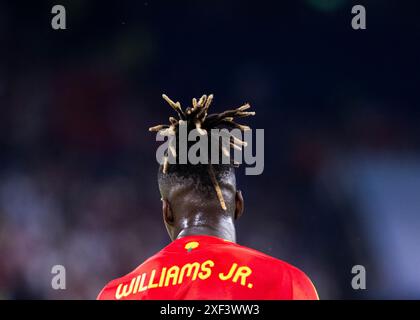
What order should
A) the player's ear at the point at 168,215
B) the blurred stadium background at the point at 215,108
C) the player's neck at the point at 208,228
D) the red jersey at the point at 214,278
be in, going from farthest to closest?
the blurred stadium background at the point at 215,108 → the player's ear at the point at 168,215 → the player's neck at the point at 208,228 → the red jersey at the point at 214,278

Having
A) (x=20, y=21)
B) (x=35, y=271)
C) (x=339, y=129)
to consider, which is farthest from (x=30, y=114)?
(x=339, y=129)

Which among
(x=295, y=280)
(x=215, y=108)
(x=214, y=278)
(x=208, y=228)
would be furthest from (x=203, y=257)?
(x=215, y=108)

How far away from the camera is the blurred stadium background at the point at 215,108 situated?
21.6ft

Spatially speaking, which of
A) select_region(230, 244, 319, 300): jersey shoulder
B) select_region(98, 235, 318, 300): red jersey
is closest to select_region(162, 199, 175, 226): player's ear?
select_region(98, 235, 318, 300): red jersey

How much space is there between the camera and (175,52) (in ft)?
24.7

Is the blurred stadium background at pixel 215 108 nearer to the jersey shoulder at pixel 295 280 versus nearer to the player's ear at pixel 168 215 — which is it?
→ the player's ear at pixel 168 215

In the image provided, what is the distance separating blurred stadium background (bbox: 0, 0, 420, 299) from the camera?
259 inches

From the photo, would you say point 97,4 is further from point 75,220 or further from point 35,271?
point 35,271

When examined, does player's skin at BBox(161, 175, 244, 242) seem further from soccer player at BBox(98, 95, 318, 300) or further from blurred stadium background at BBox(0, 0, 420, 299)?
blurred stadium background at BBox(0, 0, 420, 299)

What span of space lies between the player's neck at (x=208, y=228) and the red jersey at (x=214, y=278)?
0.12 meters

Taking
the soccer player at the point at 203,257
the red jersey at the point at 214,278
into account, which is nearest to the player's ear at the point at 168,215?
the soccer player at the point at 203,257

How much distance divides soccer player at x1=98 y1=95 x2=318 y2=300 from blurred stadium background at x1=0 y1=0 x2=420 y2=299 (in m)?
3.95

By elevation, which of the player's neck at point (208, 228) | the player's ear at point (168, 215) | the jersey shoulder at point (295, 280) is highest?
the player's ear at point (168, 215)

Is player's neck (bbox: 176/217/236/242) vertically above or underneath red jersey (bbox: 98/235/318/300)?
above
